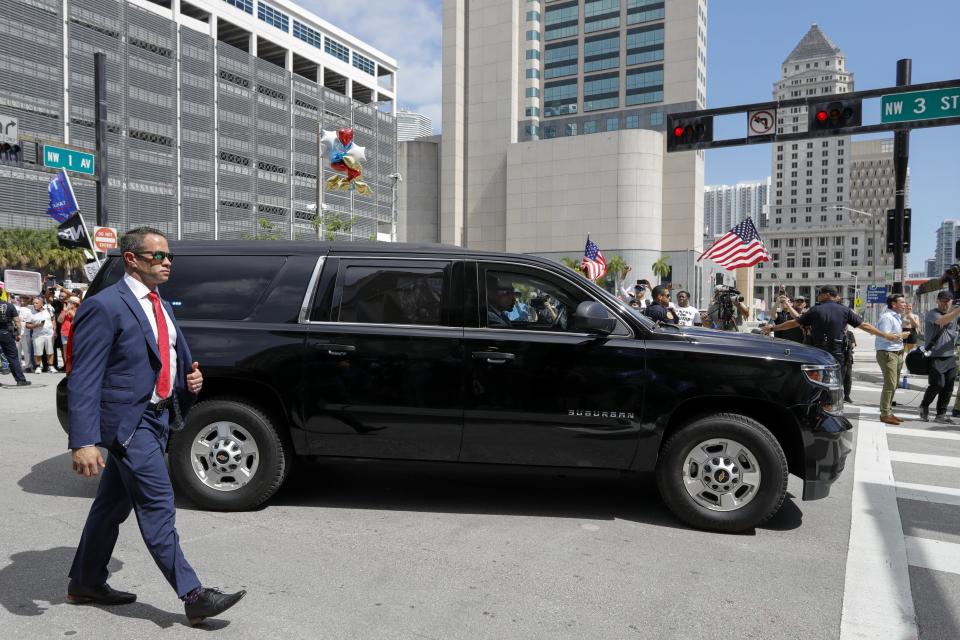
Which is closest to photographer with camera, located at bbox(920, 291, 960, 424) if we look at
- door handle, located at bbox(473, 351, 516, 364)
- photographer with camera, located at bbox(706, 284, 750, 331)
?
photographer with camera, located at bbox(706, 284, 750, 331)

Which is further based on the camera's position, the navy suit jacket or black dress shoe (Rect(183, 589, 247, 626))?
black dress shoe (Rect(183, 589, 247, 626))

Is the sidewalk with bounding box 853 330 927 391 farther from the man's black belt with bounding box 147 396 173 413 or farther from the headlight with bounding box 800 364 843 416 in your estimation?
the man's black belt with bounding box 147 396 173 413

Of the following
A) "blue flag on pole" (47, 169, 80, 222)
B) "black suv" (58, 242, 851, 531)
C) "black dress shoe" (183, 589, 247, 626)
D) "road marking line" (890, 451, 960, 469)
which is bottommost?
"road marking line" (890, 451, 960, 469)

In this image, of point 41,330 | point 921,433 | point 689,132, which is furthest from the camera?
point 689,132

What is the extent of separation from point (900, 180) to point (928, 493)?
Answer: 11.5 meters

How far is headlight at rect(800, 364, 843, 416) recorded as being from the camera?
477 cm

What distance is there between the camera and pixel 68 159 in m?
15.3

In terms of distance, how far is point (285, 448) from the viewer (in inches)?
199

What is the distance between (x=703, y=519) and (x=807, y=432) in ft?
3.00

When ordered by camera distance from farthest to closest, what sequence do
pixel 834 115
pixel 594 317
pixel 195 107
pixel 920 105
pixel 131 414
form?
pixel 195 107 < pixel 834 115 < pixel 920 105 < pixel 594 317 < pixel 131 414

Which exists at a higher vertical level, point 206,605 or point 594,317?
point 594,317

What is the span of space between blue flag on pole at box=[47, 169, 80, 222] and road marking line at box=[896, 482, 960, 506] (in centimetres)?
1600

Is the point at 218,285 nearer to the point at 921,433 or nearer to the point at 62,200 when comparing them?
the point at 921,433

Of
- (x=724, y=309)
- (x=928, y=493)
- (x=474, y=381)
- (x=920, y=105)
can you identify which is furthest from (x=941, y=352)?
A: (x=474, y=381)
